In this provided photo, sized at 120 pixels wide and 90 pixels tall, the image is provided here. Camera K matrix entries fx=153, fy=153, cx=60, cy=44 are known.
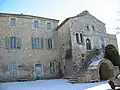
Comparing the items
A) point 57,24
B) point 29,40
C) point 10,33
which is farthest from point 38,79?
point 57,24

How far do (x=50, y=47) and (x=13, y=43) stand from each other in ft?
17.0

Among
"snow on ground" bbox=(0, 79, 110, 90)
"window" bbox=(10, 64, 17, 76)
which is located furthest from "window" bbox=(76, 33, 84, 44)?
"window" bbox=(10, 64, 17, 76)

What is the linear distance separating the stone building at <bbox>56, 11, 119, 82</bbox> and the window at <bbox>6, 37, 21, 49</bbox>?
19.9 feet

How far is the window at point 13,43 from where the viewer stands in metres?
19.6

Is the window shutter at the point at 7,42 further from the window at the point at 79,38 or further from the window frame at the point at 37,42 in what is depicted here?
the window at the point at 79,38

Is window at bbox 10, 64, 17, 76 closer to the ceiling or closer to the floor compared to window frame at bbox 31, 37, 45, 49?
closer to the floor

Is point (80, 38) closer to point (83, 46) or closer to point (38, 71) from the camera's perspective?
point (83, 46)

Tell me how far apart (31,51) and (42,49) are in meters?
1.60

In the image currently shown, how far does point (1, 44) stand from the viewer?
19219 millimetres

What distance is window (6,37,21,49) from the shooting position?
19.6 meters

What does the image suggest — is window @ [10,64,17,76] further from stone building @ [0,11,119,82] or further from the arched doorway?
the arched doorway

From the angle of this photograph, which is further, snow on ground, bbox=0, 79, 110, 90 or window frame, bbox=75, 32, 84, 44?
window frame, bbox=75, 32, 84, 44

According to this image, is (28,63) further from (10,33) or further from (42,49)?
(10,33)

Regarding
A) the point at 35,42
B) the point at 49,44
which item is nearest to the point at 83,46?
the point at 49,44
